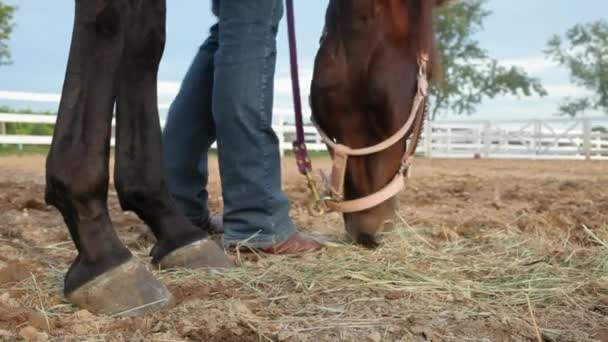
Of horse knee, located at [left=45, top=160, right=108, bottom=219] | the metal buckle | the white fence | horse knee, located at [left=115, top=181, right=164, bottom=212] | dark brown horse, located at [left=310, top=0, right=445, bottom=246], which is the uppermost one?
dark brown horse, located at [left=310, top=0, right=445, bottom=246]

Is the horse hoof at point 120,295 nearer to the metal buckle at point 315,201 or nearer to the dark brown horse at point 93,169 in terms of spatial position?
the dark brown horse at point 93,169

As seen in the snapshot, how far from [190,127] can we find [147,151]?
0.86 metres

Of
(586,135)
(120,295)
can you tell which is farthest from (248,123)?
(586,135)

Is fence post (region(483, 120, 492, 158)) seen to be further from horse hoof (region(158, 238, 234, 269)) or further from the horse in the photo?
horse hoof (region(158, 238, 234, 269))

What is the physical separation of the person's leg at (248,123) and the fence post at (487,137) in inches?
660

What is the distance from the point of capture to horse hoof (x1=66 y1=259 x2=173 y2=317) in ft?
5.20

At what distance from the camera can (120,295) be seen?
1593 mm

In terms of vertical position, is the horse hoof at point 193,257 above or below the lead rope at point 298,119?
below

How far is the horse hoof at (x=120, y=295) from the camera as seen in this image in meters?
1.58

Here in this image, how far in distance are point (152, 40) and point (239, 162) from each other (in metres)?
0.63

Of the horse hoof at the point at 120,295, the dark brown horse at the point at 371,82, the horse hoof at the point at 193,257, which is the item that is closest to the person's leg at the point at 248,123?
the dark brown horse at the point at 371,82

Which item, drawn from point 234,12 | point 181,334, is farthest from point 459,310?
point 234,12

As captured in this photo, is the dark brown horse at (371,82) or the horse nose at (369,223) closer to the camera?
the dark brown horse at (371,82)

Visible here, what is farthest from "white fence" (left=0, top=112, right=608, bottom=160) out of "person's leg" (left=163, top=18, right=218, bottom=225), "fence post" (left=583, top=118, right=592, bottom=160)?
"person's leg" (left=163, top=18, right=218, bottom=225)
